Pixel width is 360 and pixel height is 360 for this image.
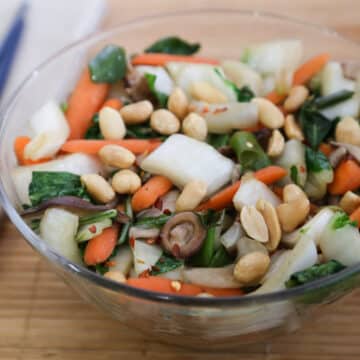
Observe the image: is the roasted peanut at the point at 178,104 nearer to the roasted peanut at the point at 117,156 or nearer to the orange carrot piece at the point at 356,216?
the roasted peanut at the point at 117,156

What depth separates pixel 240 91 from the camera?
1.96 m

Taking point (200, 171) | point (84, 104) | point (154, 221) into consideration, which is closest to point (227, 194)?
point (200, 171)

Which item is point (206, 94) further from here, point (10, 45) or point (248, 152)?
point (10, 45)

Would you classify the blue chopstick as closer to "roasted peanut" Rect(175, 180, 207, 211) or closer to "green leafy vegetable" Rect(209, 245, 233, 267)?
"roasted peanut" Rect(175, 180, 207, 211)

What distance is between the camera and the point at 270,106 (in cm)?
182

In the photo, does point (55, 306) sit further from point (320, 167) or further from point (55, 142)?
point (320, 167)

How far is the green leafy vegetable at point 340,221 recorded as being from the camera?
59.2 inches

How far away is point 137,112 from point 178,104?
0.39ft

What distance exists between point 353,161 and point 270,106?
29 cm

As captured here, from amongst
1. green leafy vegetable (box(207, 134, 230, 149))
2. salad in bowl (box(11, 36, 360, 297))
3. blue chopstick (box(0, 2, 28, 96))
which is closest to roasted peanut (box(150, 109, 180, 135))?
salad in bowl (box(11, 36, 360, 297))

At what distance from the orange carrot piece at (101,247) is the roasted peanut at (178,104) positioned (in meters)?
0.43

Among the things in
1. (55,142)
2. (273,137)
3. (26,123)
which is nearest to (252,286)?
(273,137)

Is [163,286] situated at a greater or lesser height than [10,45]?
lesser

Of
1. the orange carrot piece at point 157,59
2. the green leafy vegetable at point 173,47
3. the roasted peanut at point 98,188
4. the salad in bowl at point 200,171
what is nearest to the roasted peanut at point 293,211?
the salad in bowl at point 200,171
